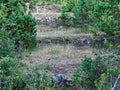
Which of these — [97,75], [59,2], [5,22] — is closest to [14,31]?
[5,22]

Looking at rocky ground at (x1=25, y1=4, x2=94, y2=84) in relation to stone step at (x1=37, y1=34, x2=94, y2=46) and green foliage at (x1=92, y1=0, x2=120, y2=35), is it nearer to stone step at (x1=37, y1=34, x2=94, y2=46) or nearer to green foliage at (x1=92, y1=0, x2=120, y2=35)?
stone step at (x1=37, y1=34, x2=94, y2=46)

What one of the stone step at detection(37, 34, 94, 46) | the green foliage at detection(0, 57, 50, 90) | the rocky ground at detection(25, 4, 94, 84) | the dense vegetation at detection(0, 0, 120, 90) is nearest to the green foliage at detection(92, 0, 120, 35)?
the dense vegetation at detection(0, 0, 120, 90)

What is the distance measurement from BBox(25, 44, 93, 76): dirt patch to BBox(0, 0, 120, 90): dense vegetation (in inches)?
16.8

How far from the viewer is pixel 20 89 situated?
18.6 feet

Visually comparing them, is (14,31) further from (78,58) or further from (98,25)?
(98,25)

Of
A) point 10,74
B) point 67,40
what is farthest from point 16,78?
point 67,40

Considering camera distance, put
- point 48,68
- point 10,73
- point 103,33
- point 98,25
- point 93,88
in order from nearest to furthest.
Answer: point 10,73
point 93,88
point 48,68
point 98,25
point 103,33

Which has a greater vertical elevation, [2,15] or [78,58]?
[2,15]

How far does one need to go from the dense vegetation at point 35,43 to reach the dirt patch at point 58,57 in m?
0.43

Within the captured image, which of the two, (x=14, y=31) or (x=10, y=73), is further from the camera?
(x=14, y=31)

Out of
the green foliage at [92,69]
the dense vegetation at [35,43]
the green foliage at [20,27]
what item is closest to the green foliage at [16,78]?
the dense vegetation at [35,43]

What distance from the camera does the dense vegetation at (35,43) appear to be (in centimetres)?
546

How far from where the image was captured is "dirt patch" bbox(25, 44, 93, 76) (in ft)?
25.7

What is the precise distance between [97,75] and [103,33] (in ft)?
14.3
